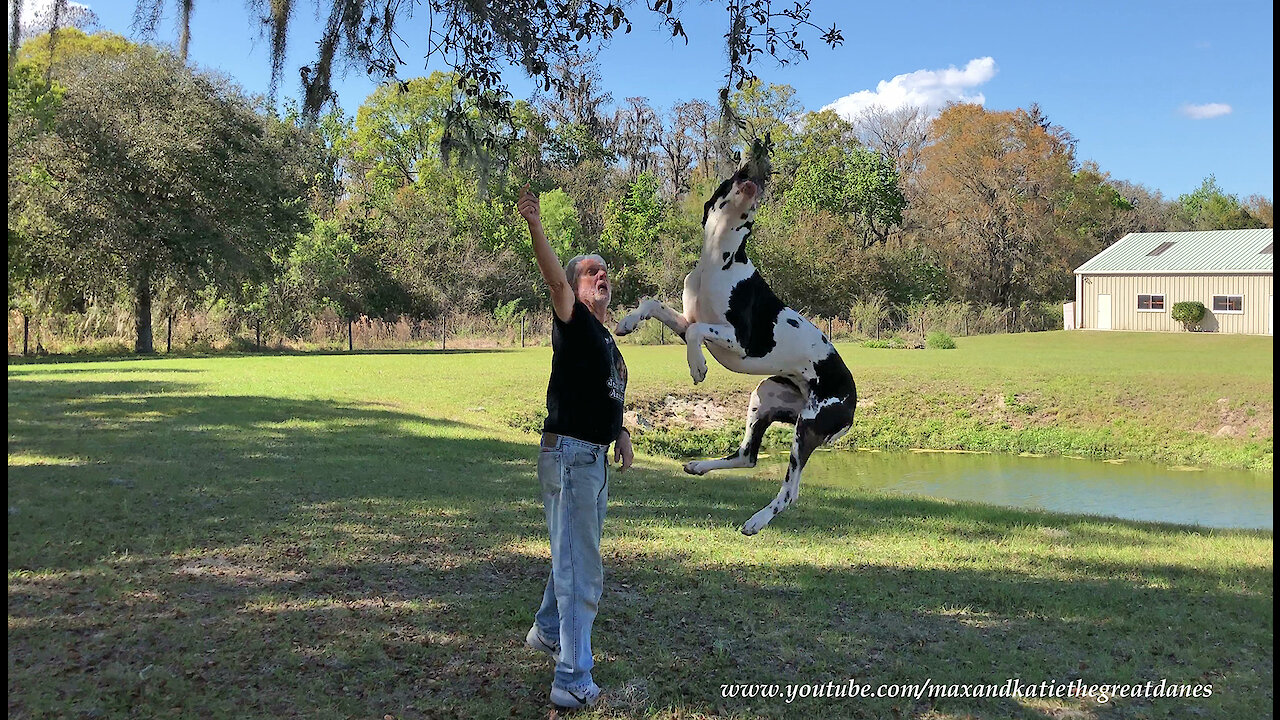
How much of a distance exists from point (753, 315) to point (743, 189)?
35 centimetres

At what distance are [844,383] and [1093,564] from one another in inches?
220

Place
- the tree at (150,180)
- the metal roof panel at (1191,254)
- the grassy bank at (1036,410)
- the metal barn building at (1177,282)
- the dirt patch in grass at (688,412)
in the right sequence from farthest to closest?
the metal roof panel at (1191,254) < the metal barn building at (1177,282) < the tree at (150,180) < the dirt patch in grass at (688,412) < the grassy bank at (1036,410)

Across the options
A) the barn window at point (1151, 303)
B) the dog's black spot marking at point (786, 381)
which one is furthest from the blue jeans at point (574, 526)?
the barn window at point (1151, 303)

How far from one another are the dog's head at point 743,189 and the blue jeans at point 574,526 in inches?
57.7

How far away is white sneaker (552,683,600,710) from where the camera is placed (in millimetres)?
4066

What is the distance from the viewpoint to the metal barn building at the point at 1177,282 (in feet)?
117

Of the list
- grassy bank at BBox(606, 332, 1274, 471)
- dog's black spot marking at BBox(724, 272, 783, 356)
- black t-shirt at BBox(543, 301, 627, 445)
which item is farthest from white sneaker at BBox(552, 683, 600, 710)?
grassy bank at BBox(606, 332, 1274, 471)

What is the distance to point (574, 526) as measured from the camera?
3.80m

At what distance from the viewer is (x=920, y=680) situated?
15.2 ft

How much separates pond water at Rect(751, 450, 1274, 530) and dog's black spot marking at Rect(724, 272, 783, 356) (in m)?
10.2

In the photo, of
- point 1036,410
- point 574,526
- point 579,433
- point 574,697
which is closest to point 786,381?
point 579,433

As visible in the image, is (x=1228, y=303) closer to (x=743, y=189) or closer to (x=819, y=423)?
(x=819, y=423)

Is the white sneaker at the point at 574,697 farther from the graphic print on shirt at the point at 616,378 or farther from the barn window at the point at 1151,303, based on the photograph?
the barn window at the point at 1151,303

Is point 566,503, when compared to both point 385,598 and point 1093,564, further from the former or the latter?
point 1093,564
